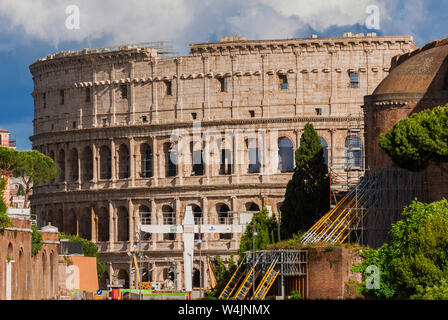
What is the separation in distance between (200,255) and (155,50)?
811 inches

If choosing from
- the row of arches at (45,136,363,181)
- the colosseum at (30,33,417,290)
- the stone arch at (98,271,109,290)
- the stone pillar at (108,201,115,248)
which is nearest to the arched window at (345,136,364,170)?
the row of arches at (45,136,363,181)

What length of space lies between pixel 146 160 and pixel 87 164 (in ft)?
20.8

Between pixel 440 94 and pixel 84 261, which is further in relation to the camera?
pixel 84 261

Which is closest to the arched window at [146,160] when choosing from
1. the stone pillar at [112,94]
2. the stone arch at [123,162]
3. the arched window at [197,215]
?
the stone arch at [123,162]

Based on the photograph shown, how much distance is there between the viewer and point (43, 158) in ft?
423

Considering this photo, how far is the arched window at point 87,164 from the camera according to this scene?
132m

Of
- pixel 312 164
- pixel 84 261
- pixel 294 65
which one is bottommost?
pixel 84 261

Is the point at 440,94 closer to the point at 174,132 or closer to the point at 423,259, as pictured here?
the point at 423,259

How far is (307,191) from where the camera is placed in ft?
329

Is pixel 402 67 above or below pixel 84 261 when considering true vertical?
above

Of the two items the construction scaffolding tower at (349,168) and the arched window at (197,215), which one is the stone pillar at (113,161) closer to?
the arched window at (197,215)

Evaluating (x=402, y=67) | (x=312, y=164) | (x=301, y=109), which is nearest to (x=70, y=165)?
(x=301, y=109)

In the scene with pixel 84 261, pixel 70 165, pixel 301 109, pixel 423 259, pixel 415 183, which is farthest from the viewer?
pixel 70 165

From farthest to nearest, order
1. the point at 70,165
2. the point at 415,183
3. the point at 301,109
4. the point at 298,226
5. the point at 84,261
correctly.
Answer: the point at 70,165, the point at 301,109, the point at 84,261, the point at 298,226, the point at 415,183
